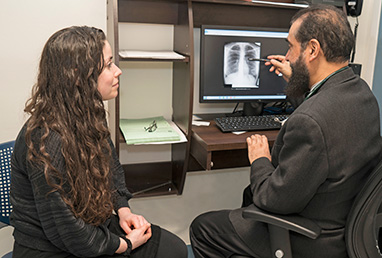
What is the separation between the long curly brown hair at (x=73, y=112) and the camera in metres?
1.08

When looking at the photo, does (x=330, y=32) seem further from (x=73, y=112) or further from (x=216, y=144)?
(x=73, y=112)

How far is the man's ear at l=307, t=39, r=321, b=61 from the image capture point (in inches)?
51.5

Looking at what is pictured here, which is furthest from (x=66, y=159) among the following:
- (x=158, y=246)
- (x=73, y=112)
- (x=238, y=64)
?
(x=238, y=64)

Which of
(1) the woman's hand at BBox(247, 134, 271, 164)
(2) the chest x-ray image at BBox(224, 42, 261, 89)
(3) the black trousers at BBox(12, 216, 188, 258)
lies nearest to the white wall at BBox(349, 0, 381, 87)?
(2) the chest x-ray image at BBox(224, 42, 261, 89)

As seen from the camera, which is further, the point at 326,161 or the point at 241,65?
the point at 241,65

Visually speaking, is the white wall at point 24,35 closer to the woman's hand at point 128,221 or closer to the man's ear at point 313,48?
the woman's hand at point 128,221

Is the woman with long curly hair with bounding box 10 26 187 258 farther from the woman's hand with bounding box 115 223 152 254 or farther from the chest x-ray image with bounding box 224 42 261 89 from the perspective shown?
the chest x-ray image with bounding box 224 42 261 89

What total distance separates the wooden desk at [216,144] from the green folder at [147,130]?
0.11 meters

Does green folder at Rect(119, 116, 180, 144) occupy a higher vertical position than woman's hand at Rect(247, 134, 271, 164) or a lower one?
lower

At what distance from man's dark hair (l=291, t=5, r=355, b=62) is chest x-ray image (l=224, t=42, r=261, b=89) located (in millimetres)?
624

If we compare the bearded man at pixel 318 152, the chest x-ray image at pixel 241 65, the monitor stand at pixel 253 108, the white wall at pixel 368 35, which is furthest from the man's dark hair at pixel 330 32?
the white wall at pixel 368 35

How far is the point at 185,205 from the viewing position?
231 centimetres

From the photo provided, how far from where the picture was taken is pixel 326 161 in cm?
111

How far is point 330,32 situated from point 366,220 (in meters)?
0.63
